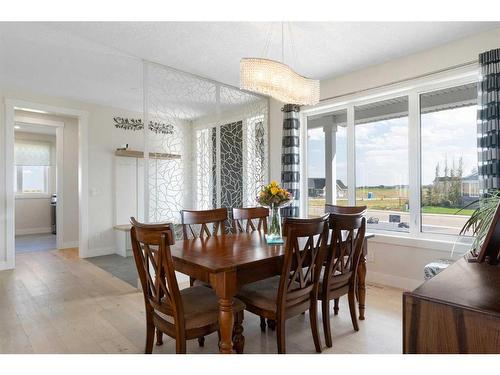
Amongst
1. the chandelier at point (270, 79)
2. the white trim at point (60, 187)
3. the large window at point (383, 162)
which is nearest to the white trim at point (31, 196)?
the white trim at point (60, 187)

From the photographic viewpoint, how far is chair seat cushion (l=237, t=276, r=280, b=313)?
192 cm

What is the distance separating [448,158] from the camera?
3.17 m

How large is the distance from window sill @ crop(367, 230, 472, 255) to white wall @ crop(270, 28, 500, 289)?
0.04 feet

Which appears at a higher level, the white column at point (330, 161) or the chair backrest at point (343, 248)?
the white column at point (330, 161)

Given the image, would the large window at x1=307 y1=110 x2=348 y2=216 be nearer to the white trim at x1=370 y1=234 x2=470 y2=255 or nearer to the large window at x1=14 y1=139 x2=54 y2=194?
the white trim at x1=370 y1=234 x2=470 y2=255

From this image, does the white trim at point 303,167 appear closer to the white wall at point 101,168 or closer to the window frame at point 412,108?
the window frame at point 412,108

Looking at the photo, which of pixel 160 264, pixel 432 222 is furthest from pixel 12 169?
pixel 432 222

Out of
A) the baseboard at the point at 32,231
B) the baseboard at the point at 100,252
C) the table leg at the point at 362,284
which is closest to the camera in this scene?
the table leg at the point at 362,284

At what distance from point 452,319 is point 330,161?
3448 mm

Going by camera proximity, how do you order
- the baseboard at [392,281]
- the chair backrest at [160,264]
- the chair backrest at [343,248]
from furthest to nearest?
the baseboard at [392,281] < the chair backrest at [343,248] < the chair backrest at [160,264]

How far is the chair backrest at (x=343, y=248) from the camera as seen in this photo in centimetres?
208
